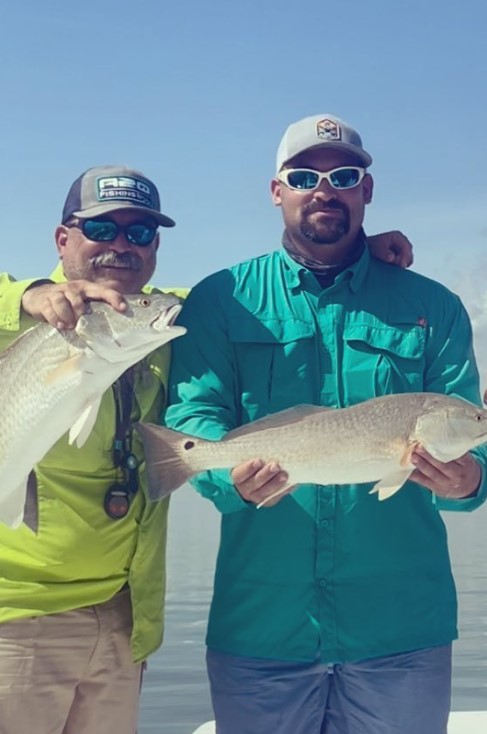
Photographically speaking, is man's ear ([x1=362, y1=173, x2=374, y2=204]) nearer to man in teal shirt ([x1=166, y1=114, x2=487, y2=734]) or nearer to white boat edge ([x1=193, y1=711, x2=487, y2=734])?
man in teal shirt ([x1=166, y1=114, x2=487, y2=734])

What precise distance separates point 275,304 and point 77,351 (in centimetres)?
139

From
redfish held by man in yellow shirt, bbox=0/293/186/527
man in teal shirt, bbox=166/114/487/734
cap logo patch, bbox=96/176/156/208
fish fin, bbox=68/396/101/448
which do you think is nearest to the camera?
redfish held by man in yellow shirt, bbox=0/293/186/527

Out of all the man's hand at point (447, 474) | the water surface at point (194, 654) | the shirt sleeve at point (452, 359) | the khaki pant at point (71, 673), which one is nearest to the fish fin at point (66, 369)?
the khaki pant at point (71, 673)

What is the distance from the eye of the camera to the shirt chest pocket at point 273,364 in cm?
514

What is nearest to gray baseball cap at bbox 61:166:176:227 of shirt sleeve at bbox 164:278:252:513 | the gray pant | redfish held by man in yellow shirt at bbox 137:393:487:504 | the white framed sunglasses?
shirt sleeve at bbox 164:278:252:513

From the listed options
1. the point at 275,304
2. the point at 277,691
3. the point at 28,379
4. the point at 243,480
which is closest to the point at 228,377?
→ the point at 275,304

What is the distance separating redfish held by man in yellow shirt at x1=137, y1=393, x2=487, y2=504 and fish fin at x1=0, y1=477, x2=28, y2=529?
0.75 metres

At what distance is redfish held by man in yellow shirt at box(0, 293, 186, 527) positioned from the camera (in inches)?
170

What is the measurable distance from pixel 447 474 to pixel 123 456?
5.71ft

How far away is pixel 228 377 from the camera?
5238mm

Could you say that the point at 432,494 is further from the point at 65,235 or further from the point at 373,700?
the point at 65,235

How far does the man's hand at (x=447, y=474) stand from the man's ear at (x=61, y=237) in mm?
2452

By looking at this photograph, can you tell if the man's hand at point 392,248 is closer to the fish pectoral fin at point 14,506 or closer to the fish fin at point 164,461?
the fish fin at point 164,461

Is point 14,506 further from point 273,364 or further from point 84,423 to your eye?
point 273,364
